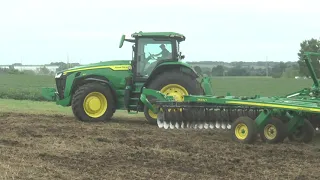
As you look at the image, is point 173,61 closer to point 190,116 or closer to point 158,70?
point 158,70

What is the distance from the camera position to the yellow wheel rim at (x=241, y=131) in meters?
8.80

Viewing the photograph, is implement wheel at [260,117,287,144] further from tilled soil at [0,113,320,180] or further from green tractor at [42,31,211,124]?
green tractor at [42,31,211,124]

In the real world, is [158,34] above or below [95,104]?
above

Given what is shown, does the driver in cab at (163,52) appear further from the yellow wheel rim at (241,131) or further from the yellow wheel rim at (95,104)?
the yellow wheel rim at (241,131)

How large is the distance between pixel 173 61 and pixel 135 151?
5074 millimetres

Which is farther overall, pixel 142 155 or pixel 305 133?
pixel 305 133

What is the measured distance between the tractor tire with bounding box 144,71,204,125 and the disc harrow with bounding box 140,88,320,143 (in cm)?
131

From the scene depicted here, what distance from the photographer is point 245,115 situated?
30.9 feet

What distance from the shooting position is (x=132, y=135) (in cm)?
966

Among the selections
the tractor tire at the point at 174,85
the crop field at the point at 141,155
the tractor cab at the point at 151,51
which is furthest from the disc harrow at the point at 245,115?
the tractor cab at the point at 151,51

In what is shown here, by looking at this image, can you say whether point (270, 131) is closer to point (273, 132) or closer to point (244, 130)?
point (273, 132)

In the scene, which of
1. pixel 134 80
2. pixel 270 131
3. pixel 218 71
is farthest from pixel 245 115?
pixel 218 71

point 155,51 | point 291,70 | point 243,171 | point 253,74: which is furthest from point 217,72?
point 243,171

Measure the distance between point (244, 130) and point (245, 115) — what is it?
2.06 feet
